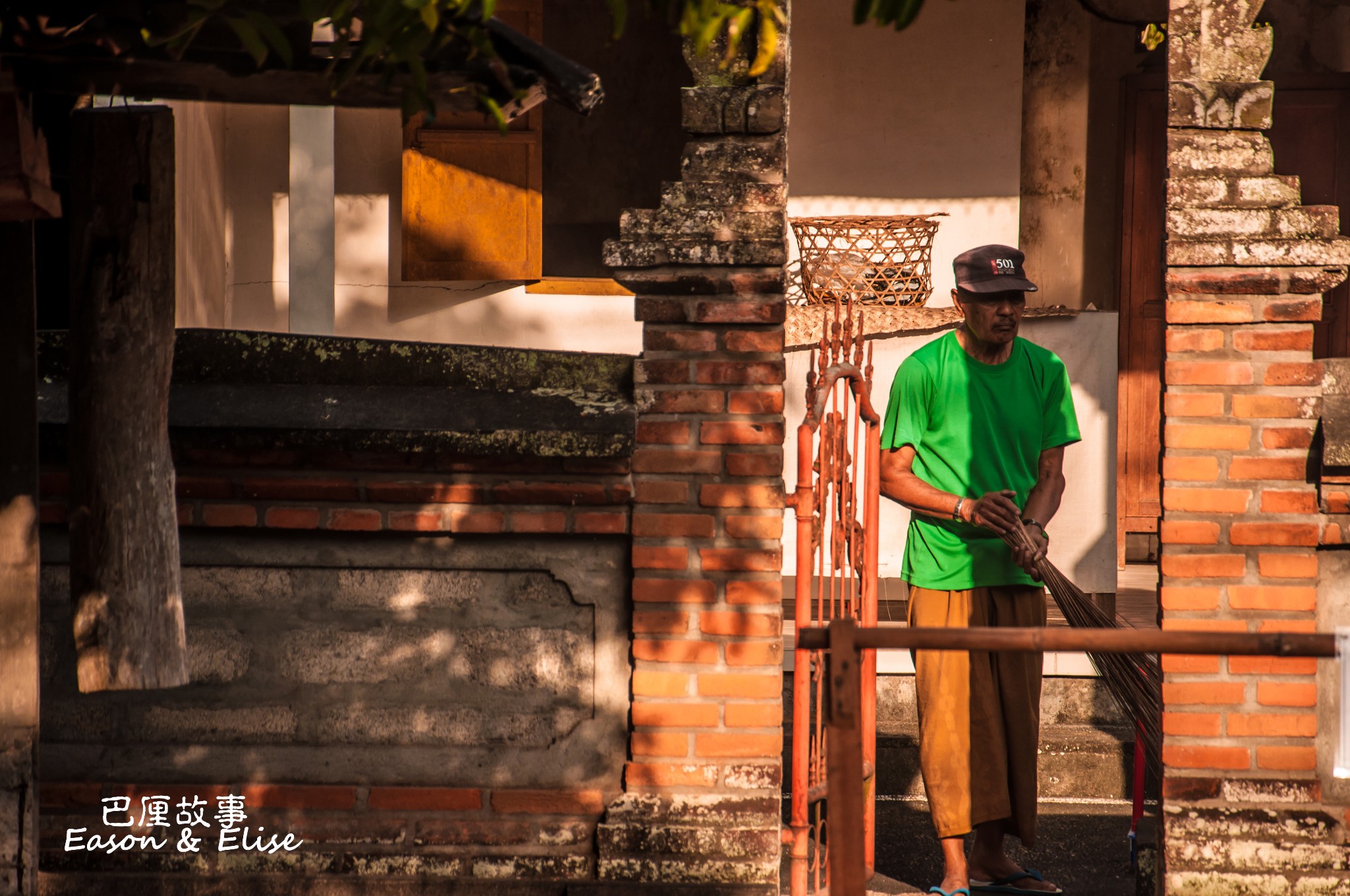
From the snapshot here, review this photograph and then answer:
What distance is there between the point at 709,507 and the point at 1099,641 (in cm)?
166

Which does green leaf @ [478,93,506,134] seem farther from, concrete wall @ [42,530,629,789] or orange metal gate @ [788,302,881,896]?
concrete wall @ [42,530,629,789]

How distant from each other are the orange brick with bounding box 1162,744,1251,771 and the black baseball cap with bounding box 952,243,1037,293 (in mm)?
1475

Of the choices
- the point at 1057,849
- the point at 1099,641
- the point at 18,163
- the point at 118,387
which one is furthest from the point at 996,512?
the point at 18,163

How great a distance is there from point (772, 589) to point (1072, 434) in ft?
4.11

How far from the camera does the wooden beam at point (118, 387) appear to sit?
105 inches

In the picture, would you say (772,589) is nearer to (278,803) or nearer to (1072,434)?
(1072,434)

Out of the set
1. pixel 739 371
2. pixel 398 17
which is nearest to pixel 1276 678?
pixel 739 371

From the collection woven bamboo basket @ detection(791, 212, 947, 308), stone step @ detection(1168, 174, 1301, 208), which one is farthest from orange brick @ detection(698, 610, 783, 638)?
woven bamboo basket @ detection(791, 212, 947, 308)

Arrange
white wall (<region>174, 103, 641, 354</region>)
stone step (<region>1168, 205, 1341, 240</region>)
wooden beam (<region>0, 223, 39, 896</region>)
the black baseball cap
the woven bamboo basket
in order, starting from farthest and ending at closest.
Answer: white wall (<region>174, 103, 641, 354</region>), the woven bamboo basket, the black baseball cap, stone step (<region>1168, 205, 1341, 240</region>), wooden beam (<region>0, 223, 39, 896</region>)

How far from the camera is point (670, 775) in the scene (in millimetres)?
3736

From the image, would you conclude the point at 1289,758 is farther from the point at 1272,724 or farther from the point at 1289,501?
the point at 1289,501

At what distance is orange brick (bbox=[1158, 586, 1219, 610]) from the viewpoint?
3758 mm

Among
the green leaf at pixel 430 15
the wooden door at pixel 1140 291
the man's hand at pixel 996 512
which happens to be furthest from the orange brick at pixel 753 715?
the wooden door at pixel 1140 291

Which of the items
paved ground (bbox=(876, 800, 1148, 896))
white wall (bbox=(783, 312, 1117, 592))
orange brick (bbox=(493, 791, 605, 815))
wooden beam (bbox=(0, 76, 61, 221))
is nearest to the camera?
wooden beam (bbox=(0, 76, 61, 221))
